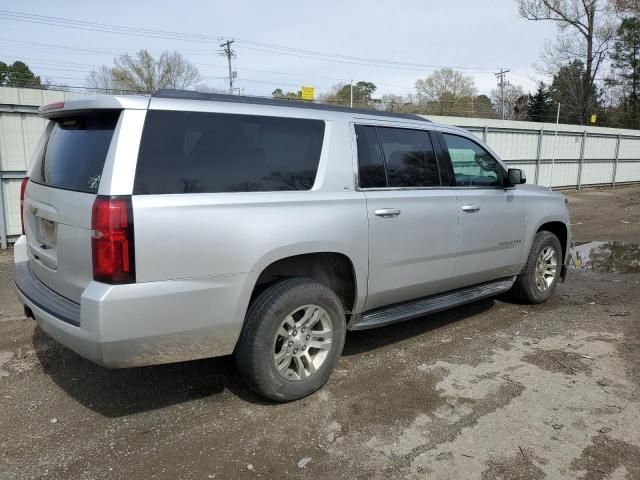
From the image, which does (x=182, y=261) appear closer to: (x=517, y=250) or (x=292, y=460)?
(x=292, y=460)

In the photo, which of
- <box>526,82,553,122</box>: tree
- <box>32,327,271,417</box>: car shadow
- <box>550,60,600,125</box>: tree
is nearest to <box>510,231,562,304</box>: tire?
<box>32,327,271,417</box>: car shadow

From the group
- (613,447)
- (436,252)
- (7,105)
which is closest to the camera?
(613,447)

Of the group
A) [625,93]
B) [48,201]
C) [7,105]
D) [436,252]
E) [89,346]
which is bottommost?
[89,346]

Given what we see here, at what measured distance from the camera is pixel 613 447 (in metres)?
Result: 3.01

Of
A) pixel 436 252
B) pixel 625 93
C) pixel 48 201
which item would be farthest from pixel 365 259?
pixel 625 93

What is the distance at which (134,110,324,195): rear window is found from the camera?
2.84 meters

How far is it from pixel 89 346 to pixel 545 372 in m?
3.23

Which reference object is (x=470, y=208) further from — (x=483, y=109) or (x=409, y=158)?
(x=483, y=109)

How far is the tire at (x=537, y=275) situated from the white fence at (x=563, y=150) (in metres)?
9.46

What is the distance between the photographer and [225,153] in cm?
312

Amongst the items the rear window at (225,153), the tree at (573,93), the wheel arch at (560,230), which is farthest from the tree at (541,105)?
the rear window at (225,153)

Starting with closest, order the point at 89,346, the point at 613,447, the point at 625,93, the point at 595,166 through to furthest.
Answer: the point at 89,346
the point at 613,447
the point at 595,166
the point at 625,93

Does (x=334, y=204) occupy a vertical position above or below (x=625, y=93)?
below

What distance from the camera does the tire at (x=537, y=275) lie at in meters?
5.45
